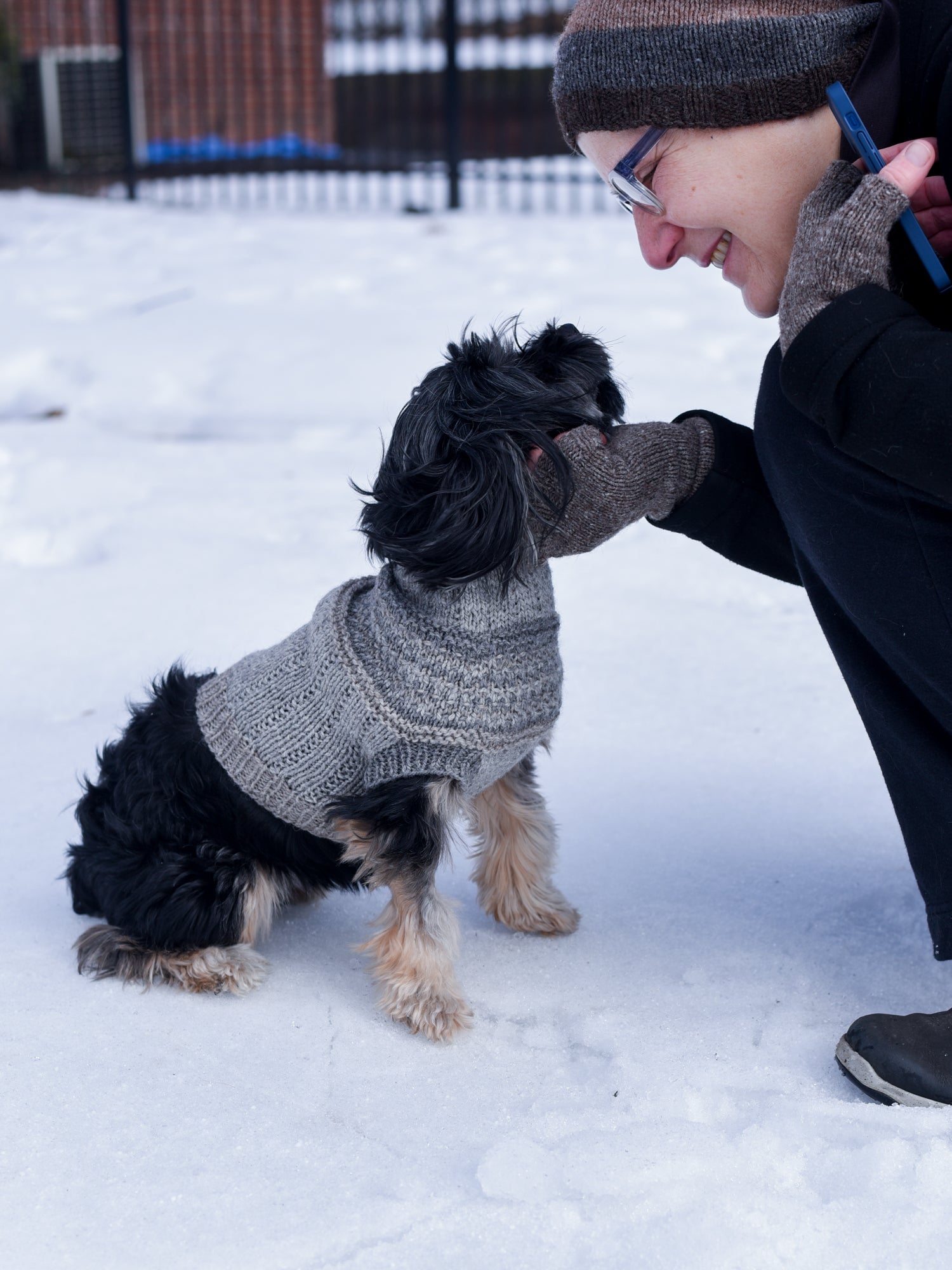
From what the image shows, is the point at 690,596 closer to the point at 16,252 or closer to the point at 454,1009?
the point at 454,1009

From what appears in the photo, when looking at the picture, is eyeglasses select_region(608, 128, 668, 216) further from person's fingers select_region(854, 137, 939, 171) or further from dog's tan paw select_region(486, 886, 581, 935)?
dog's tan paw select_region(486, 886, 581, 935)

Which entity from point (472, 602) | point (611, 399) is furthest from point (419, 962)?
point (611, 399)

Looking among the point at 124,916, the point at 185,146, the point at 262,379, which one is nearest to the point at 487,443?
the point at 124,916

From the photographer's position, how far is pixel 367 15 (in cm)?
1480

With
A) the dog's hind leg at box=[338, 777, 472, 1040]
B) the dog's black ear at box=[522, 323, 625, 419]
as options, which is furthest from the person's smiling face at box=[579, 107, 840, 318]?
the dog's hind leg at box=[338, 777, 472, 1040]

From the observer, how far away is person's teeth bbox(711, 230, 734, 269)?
6.77 ft

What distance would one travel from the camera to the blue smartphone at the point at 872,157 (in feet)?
5.75

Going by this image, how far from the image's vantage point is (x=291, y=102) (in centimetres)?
1423

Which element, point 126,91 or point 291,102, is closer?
point 126,91

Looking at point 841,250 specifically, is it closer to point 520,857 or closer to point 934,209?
point 934,209

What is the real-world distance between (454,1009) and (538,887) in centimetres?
33

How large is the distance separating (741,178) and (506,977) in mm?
1362

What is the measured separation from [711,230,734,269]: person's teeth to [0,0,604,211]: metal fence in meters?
7.30

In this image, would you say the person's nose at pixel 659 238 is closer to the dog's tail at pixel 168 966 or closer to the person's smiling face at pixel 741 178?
the person's smiling face at pixel 741 178
